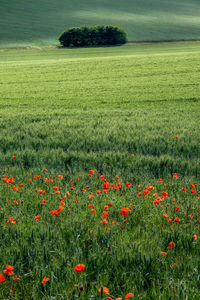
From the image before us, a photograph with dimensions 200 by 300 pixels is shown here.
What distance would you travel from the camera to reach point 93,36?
243ft

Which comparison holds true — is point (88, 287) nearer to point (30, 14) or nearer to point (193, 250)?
point (193, 250)

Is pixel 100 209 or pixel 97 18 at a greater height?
pixel 97 18

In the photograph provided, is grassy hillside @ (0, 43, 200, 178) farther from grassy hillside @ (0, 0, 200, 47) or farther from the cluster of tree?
grassy hillside @ (0, 0, 200, 47)

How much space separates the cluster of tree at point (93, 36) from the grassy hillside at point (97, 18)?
325 cm

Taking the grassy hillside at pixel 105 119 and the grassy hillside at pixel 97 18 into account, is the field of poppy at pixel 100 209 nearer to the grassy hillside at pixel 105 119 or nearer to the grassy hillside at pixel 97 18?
the grassy hillside at pixel 105 119

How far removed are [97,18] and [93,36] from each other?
20.5m

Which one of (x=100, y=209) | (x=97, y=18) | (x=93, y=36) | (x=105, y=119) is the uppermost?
(x=97, y=18)

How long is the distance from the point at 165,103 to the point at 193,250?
42.5 feet

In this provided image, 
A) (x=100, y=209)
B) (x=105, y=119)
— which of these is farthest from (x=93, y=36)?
(x=100, y=209)

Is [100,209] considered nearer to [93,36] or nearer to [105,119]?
[105,119]

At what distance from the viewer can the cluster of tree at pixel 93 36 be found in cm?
7131

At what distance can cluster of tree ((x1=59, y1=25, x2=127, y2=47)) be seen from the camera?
71312mm

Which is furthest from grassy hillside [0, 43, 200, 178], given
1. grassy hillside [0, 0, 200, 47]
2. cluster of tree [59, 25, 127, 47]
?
grassy hillside [0, 0, 200, 47]

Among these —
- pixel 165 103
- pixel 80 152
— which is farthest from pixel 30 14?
pixel 80 152
